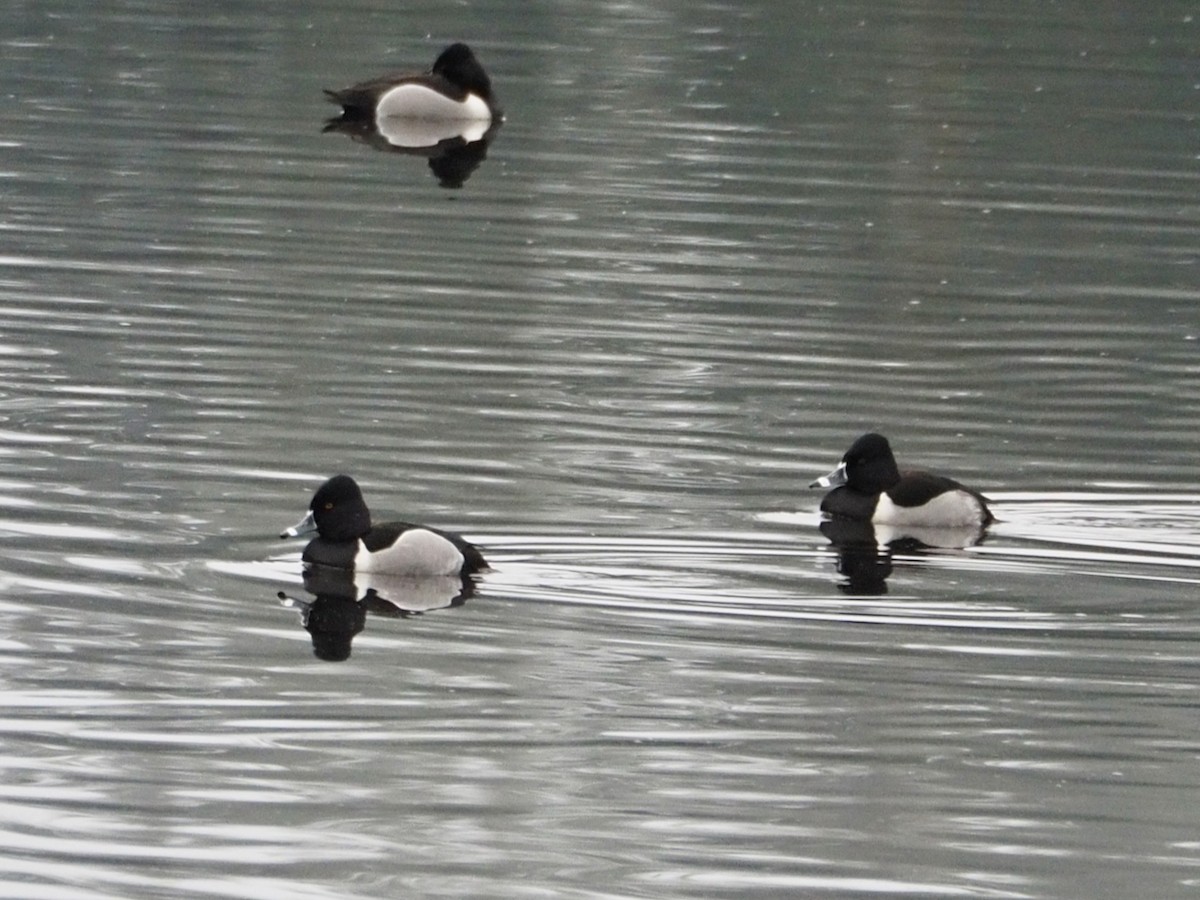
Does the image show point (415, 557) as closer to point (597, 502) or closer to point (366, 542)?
point (366, 542)

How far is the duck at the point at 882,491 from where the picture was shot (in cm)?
1531

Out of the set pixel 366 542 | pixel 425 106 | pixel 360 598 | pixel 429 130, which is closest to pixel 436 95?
pixel 425 106

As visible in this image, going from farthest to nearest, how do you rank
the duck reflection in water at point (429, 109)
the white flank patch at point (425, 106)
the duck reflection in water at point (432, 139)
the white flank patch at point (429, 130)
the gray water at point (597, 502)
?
the white flank patch at point (425, 106)
the white flank patch at point (429, 130)
the duck reflection in water at point (429, 109)
the duck reflection in water at point (432, 139)
the gray water at point (597, 502)

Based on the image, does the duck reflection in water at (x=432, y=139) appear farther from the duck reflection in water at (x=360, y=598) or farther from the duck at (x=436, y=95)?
the duck reflection in water at (x=360, y=598)

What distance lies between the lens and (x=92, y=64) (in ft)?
116

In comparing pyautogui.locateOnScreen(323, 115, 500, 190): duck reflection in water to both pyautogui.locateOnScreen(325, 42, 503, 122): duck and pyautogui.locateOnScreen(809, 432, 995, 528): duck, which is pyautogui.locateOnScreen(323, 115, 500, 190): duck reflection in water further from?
pyautogui.locateOnScreen(809, 432, 995, 528): duck

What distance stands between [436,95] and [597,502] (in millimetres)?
19156

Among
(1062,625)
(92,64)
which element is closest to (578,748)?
(1062,625)

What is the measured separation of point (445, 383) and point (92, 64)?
60.8ft

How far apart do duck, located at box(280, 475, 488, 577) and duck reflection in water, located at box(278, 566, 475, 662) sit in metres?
0.05

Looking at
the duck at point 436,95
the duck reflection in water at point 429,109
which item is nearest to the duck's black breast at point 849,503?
the duck reflection in water at point 429,109

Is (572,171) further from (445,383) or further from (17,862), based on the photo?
(17,862)

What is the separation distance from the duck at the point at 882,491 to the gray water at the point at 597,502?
26cm

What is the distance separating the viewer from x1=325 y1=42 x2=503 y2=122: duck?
107 feet
